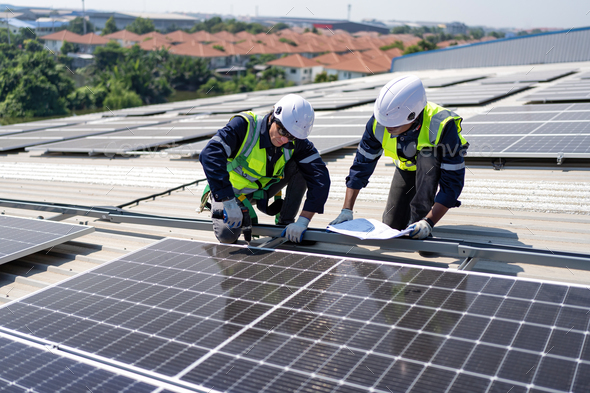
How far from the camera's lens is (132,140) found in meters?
14.9

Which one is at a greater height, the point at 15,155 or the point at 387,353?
the point at 387,353

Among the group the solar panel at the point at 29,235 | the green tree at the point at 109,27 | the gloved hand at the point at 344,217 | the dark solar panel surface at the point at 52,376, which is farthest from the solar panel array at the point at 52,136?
the green tree at the point at 109,27

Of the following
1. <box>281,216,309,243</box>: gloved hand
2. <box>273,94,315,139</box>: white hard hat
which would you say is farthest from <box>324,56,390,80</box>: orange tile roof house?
<box>281,216,309,243</box>: gloved hand

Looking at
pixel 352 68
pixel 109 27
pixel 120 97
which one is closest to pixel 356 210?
pixel 120 97

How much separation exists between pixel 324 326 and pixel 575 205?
508 cm

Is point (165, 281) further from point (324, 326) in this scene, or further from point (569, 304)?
point (569, 304)

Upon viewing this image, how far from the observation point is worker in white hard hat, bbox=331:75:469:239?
19.1 feet

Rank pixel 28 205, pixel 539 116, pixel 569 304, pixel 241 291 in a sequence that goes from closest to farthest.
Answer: pixel 569 304
pixel 241 291
pixel 28 205
pixel 539 116

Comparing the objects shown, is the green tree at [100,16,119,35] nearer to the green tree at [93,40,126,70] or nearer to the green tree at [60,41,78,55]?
the green tree at [60,41,78,55]

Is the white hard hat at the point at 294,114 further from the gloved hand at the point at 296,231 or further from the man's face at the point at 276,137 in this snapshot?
the gloved hand at the point at 296,231

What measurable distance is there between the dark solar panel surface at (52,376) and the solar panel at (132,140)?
10.3 meters

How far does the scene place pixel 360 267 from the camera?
15.8 ft

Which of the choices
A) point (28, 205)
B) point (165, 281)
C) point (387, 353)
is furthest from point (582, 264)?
point (28, 205)

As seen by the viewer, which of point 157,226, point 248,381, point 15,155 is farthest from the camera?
point 15,155
